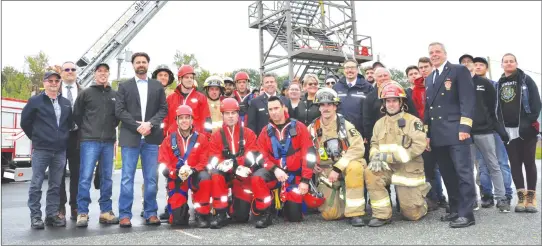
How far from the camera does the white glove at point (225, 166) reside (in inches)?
200

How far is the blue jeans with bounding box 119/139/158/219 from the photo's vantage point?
5184 mm

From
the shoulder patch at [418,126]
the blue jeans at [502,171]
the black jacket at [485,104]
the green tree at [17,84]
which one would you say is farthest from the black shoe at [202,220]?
the green tree at [17,84]

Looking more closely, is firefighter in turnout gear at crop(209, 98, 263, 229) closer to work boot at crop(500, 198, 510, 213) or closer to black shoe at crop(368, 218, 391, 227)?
black shoe at crop(368, 218, 391, 227)

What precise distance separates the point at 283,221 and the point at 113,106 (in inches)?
108

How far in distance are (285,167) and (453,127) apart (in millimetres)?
2135

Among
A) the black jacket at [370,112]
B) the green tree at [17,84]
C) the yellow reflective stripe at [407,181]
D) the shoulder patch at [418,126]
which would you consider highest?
the green tree at [17,84]

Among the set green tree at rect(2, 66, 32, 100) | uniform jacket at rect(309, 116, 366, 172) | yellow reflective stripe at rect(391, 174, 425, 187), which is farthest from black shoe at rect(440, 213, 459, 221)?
green tree at rect(2, 66, 32, 100)

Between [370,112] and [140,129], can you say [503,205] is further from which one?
[140,129]

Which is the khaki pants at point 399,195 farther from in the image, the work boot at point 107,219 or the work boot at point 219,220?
the work boot at point 107,219

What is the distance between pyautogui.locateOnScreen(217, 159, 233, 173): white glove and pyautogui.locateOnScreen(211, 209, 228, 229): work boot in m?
0.50

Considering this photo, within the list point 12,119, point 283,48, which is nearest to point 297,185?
point 12,119

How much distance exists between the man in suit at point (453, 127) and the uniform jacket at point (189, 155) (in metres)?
2.89

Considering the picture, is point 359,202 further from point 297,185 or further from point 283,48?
point 283,48

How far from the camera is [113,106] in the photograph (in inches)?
215
